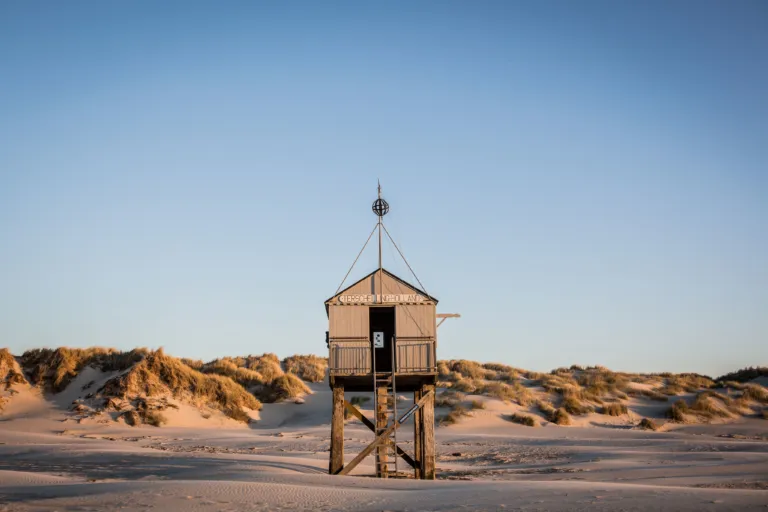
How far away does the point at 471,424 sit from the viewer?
3559cm

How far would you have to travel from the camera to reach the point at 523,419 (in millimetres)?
36250

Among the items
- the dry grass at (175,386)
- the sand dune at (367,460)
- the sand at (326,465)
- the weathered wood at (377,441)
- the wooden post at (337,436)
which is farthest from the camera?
the dry grass at (175,386)

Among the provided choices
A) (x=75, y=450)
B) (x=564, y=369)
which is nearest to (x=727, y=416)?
(x=564, y=369)

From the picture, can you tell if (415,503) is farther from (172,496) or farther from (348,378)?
(348,378)

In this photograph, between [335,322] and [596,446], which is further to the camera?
[596,446]

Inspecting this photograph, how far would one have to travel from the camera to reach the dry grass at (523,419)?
3591 centimetres

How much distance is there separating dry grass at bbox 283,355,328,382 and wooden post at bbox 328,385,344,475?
93.0ft

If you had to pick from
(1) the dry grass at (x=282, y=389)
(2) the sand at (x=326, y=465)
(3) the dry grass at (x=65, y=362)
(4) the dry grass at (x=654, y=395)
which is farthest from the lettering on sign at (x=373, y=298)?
(4) the dry grass at (x=654, y=395)

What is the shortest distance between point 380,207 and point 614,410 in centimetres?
2279

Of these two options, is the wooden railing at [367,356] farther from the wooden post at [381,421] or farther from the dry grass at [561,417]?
the dry grass at [561,417]

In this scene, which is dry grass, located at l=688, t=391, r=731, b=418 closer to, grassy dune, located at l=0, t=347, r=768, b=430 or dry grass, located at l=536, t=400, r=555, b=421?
grassy dune, located at l=0, t=347, r=768, b=430

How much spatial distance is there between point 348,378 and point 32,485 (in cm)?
962

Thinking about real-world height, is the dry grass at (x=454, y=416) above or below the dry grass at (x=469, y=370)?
below

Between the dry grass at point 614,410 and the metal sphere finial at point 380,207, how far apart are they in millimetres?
22304
